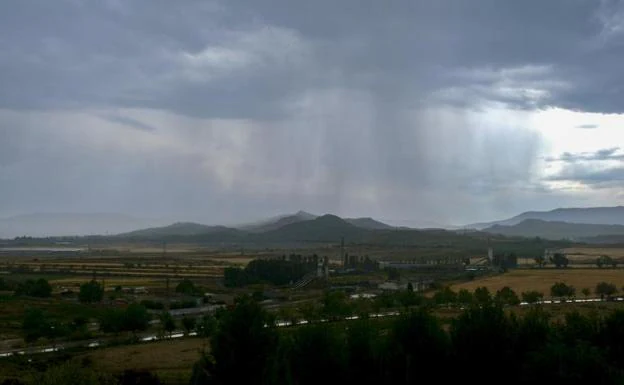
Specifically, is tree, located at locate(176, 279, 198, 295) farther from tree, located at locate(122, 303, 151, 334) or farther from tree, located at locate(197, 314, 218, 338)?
tree, located at locate(197, 314, 218, 338)

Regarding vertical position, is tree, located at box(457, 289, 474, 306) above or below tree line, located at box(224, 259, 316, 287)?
below

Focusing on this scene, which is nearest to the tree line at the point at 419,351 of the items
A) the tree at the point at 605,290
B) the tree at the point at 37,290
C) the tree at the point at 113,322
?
the tree at the point at 113,322

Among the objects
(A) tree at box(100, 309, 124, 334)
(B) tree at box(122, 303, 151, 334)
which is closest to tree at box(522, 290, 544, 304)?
(B) tree at box(122, 303, 151, 334)

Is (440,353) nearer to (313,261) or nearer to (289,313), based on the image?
(289,313)

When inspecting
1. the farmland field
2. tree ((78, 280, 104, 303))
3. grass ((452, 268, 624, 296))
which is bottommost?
the farmland field

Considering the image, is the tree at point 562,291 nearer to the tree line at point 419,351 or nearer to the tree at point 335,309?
the tree at point 335,309

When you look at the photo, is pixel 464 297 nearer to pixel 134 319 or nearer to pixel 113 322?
pixel 134 319

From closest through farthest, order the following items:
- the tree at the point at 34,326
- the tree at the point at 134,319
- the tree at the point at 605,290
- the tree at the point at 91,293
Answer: the tree at the point at 34,326
the tree at the point at 134,319
the tree at the point at 91,293
the tree at the point at 605,290

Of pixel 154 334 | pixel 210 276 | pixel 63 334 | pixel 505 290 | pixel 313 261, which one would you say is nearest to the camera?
pixel 63 334

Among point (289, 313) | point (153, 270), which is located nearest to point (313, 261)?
point (153, 270)
